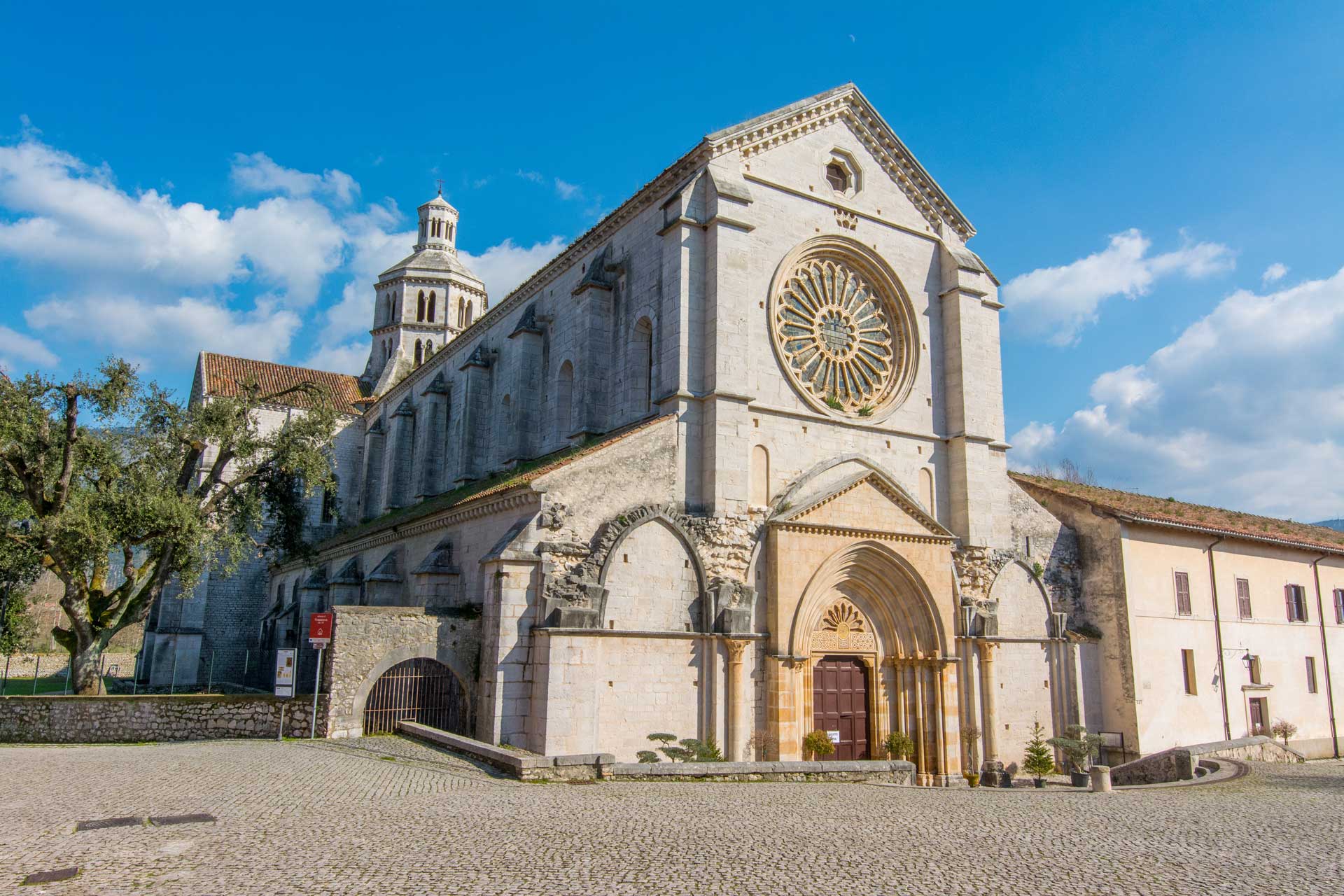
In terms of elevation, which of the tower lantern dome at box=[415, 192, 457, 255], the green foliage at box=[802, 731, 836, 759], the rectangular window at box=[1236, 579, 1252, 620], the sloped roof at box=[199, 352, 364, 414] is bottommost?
the green foliage at box=[802, 731, 836, 759]

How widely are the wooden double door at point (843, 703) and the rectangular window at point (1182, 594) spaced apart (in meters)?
10.5

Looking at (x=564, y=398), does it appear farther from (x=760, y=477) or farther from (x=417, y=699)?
(x=417, y=699)

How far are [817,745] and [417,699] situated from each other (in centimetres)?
847

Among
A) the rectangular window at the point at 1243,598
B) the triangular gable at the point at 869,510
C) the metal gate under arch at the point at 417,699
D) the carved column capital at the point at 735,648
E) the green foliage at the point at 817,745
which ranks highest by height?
the triangular gable at the point at 869,510

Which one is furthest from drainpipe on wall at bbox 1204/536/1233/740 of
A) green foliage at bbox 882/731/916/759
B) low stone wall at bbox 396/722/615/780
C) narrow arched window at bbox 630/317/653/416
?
low stone wall at bbox 396/722/615/780

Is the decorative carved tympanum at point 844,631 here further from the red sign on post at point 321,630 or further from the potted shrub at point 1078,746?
the red sign on post at point 321,630

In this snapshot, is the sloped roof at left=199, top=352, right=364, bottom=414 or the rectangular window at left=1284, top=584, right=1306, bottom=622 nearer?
the rectangular window at left=1284, top=584, right=1306, bottom=622

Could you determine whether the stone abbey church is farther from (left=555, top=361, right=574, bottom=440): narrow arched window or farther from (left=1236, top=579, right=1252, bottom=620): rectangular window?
(left=1236, top=579, right=1252, bottom=620): rectangular window

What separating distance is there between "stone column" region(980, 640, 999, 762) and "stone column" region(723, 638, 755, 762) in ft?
22.7

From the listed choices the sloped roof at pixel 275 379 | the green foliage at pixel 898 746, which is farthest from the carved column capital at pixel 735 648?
the sloped roof at pixel 275 379

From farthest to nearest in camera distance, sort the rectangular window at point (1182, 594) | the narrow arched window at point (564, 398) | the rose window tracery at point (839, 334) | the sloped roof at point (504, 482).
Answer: the narrow arched window at point (564, 398) < the rectangular window at point (1182, 594) < the rose window tracery at point (839, 334) < the sloped roof at point (504, 482)

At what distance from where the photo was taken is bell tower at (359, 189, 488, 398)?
49562mm

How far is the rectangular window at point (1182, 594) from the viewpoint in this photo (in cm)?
2558

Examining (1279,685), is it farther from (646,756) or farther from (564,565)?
(564,565)
